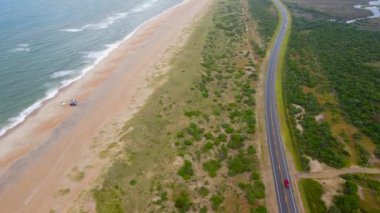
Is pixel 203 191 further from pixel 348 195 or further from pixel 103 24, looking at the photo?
pixel 103 24

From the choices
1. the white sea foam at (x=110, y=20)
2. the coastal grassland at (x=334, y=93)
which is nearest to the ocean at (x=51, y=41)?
the white sea foam at (x=110, y=20)

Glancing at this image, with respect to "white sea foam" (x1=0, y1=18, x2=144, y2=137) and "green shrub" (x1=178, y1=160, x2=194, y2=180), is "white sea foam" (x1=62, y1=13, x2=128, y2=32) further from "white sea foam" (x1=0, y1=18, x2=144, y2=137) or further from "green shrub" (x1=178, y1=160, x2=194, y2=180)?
"green shrub" (x1=178, y1=160, x2=194, y2=180)

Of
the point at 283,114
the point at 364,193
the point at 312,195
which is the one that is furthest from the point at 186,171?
the point at 364,193

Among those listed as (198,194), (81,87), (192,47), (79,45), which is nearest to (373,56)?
(192,47)

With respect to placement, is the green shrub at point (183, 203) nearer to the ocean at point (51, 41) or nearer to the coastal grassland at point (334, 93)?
the coastal grassland at point (334, 93)

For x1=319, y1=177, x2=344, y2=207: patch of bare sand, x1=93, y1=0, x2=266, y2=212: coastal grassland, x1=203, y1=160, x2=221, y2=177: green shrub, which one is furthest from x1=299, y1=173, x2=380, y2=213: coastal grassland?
x1=203, y1=160, x2=221, y2=177: green shrub

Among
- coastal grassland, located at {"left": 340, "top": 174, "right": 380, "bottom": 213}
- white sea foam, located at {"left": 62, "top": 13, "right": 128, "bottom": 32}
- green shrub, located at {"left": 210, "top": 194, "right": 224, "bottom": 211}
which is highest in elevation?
white sea foam, located at {"left": 62, "top": 13, "right": 128, "bottom": 32}
